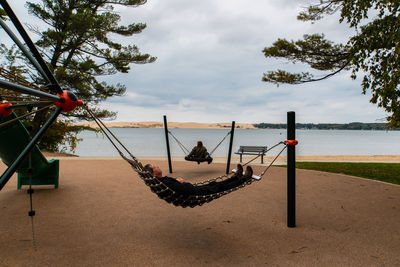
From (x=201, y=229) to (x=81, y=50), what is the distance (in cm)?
1526

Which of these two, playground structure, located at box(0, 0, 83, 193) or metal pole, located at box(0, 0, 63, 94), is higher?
metal pole, located at box(0, 0, 63, 94)

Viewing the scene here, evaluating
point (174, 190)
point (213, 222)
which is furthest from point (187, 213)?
point (174, 190)

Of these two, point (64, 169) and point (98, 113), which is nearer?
point (64, 169)

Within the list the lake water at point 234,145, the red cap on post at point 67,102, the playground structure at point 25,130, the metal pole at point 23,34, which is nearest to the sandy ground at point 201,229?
the playground structure at point 25,130

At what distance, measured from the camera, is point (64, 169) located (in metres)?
9.55

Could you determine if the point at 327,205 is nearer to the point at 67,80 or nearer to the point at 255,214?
the point at 255,214

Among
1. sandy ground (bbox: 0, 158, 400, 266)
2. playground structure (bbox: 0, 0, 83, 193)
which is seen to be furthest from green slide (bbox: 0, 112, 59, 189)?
sandy ground (bbox: 0, 158, 400, 266)

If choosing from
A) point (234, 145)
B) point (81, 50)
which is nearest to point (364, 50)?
point (81, 50)

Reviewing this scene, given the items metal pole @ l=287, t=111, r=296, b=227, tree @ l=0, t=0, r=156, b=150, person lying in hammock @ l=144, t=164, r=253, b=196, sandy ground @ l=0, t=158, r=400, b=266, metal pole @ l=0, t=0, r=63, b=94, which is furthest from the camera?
tree @ l=0, t=0, r=156, b=150

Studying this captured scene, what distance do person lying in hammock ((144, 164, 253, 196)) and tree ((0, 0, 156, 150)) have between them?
39.5ft

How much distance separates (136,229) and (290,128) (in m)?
2.80

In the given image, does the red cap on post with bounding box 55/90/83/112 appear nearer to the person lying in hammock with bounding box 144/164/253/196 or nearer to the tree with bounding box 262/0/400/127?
the person lying in hammock with bounding box 144/164/253/196

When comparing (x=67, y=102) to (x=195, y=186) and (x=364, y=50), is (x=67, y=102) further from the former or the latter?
(x=364, y=50)

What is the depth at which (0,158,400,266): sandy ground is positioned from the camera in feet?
10.3
